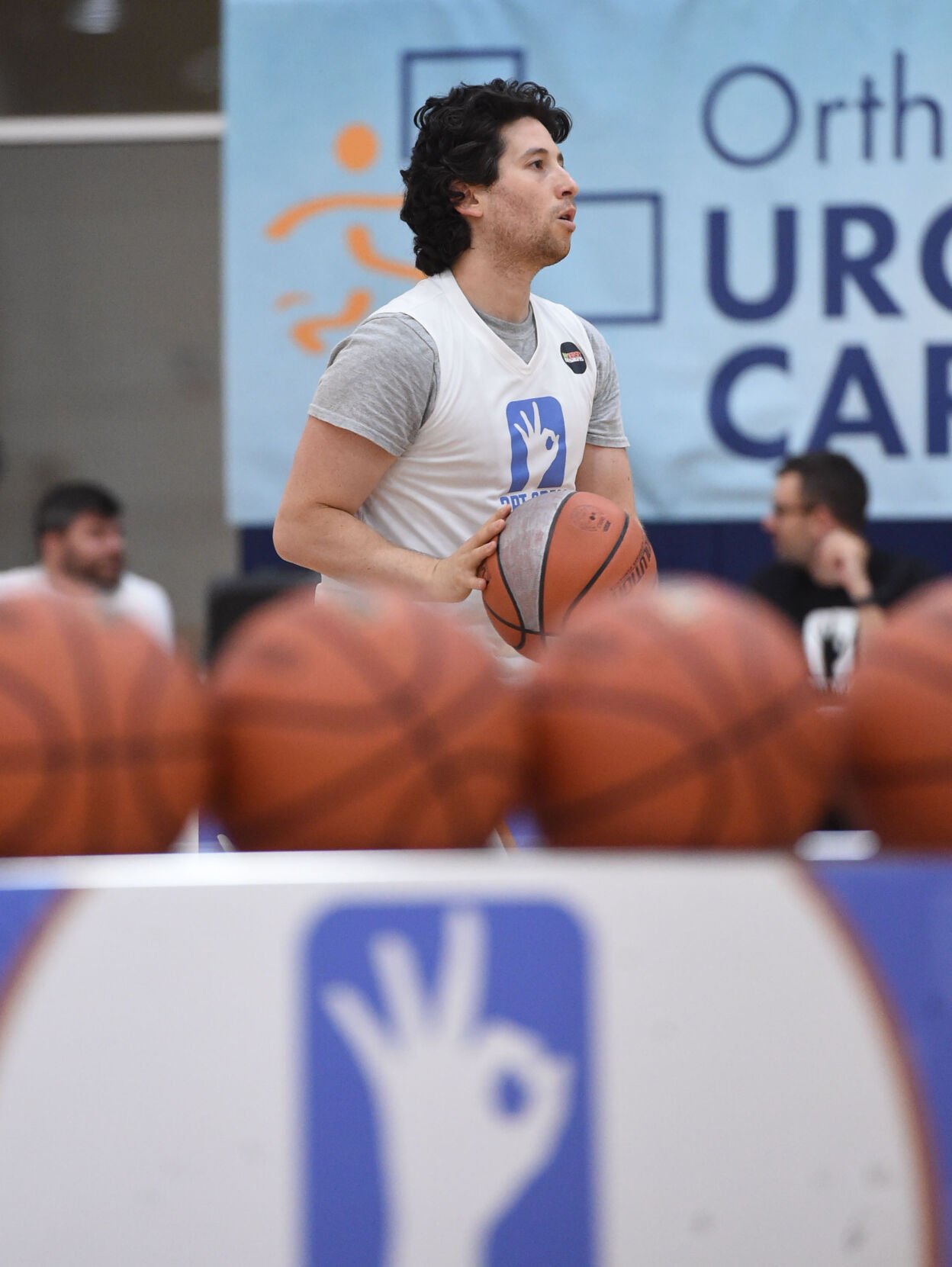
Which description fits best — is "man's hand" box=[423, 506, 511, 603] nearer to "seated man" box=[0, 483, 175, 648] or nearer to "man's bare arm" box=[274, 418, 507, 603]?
"man's bare arm" box=[274, 418, 507, 603]

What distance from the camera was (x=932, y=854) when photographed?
1528mm

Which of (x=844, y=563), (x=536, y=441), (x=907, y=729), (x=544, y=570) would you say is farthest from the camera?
(x=844, y=563)

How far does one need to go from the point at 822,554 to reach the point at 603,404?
157 cm

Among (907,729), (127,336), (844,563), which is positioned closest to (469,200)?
(907,729)

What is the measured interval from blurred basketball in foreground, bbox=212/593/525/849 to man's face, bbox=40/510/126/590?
3.47 m

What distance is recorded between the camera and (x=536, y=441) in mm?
2498

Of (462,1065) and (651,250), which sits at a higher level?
(651,250)

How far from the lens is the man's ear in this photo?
2.58 metres

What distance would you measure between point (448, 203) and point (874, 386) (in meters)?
2.46

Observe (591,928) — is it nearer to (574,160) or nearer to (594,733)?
(594,733)

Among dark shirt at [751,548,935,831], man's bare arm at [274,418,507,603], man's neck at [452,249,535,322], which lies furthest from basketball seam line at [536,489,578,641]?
dark shirt at [751,548,935,831]

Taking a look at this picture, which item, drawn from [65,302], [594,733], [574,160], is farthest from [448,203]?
[65,302]

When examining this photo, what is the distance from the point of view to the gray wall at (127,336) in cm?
611

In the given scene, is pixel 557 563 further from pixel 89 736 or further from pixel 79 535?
pixel 79 535
